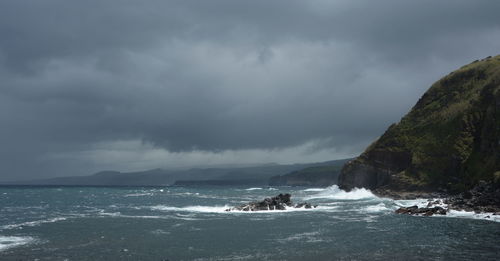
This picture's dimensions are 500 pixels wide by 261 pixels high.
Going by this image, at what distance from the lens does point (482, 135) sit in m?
123

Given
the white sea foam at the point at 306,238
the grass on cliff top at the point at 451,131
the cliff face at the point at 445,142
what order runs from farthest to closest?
the grass on cliff top at the point at 451,131
the cliff face at the point at 445,142
the white sea foam at the point at 306,238

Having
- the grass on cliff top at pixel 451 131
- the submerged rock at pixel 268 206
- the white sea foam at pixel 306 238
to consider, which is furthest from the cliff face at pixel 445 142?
the white sea foam at pixel 306 238

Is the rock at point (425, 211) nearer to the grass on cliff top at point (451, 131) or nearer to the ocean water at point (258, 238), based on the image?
the ocean water at point (258, 238)

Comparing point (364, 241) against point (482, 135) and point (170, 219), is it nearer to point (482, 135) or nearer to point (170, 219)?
point (170, 219)

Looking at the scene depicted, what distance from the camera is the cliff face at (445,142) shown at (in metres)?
121

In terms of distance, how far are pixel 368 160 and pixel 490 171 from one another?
7582cm

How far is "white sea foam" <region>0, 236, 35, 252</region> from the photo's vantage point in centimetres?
5234

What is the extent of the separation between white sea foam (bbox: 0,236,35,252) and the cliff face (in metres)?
95.1

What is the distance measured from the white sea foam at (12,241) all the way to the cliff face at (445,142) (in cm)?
9509

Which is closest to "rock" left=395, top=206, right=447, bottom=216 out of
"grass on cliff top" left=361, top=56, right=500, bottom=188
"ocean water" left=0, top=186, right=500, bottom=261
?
"ocean water" left=0, top=186, right=500, bottom=261

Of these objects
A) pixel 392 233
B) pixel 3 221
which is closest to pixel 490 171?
pixel 392 233

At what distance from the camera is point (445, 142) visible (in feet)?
485

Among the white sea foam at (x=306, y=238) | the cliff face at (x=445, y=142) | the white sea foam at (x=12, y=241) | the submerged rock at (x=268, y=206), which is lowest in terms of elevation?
the white sea foam at (x=306, y=238)

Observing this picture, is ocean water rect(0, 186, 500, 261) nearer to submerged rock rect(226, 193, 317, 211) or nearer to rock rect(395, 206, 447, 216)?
rock rect(395, 206, 447, 216)
